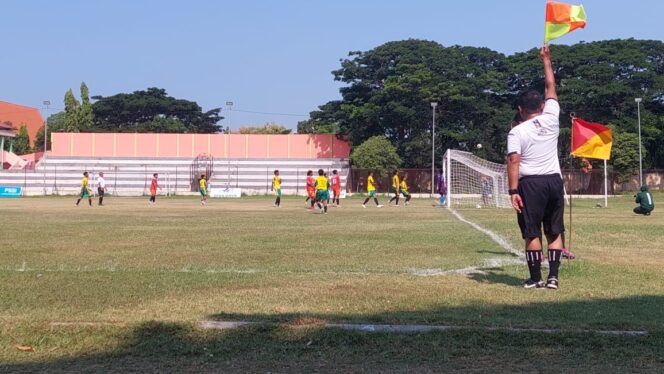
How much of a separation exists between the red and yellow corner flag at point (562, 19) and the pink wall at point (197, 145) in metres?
56.8

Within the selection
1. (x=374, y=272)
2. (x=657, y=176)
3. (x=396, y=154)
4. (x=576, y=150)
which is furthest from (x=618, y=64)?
(x=374, y=272)

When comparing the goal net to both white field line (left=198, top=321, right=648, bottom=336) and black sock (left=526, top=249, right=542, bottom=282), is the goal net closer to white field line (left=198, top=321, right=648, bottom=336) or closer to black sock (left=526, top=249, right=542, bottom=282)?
black sock (left=526, top=249, right=542, bottom=282)

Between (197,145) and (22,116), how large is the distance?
54.5 meters

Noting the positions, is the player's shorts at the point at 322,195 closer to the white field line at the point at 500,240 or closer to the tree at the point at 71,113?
the white field line at the point at 500,240

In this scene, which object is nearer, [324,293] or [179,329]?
[179,329]

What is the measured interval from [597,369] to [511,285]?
2987mm

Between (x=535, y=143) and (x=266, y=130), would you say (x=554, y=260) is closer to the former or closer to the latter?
(x=535, y=143)

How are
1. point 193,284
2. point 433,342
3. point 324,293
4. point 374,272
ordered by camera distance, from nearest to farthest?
1. point 433,342
2. point 324,293
3. point 193,284
4. point 374,272

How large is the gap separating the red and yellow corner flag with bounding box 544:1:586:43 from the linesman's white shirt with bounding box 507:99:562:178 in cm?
138

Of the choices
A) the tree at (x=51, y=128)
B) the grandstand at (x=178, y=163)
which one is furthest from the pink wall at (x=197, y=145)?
the tree at (x=51, y=128)

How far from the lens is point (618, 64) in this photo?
60.9m

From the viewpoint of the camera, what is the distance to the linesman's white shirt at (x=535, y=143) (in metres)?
6.86

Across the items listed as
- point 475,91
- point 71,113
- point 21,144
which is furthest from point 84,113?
point 475,91

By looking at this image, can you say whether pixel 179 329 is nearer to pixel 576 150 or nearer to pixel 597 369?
pixel 597 369
